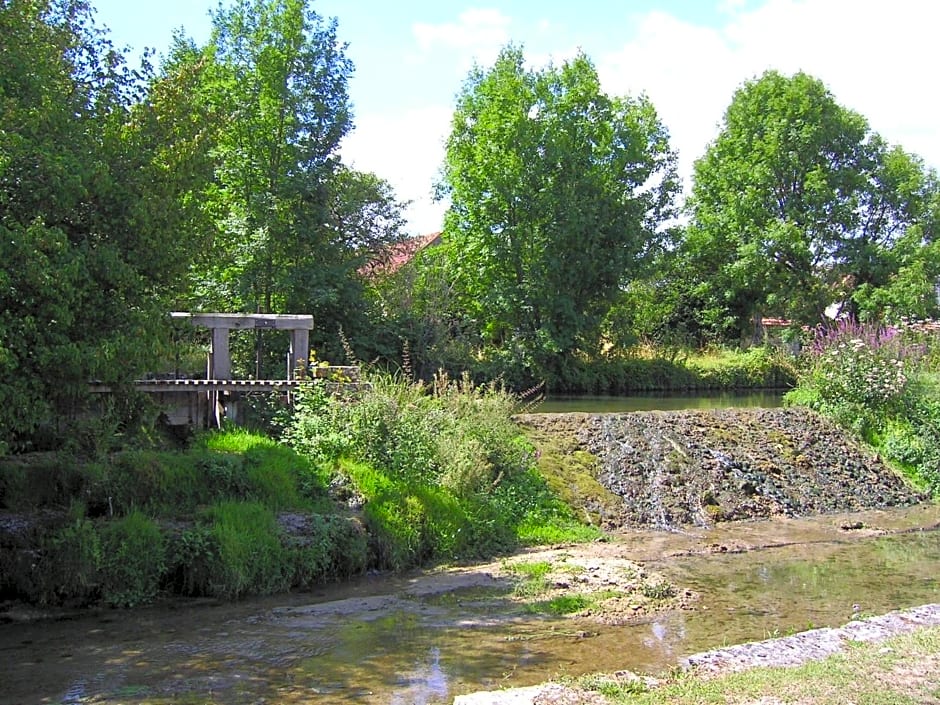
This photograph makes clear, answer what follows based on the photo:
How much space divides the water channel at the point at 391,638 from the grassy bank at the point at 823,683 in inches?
49.0

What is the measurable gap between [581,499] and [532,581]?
3.77 meters

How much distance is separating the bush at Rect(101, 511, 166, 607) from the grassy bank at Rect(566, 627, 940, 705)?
487cm

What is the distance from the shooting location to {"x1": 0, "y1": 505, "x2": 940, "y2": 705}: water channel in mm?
6941

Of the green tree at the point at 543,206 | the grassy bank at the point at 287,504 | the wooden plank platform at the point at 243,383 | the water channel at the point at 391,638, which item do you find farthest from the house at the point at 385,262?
the water channel at the point at 391,638

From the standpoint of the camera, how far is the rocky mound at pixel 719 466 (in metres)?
13.8

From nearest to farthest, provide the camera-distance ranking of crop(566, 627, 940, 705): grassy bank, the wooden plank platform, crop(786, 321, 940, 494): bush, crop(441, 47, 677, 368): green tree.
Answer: crop(566, 627, 940, 705): grassy bank → the wooden plank platform → crop(786, 321, 940, 494): bush → crop(441, 47, 677, 368): green tree

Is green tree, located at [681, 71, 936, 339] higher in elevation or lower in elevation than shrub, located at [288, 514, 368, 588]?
higher

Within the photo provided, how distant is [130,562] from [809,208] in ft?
101

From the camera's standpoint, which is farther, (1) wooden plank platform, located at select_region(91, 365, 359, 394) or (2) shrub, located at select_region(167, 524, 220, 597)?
(1) wooden plank platform, located at select_region(91, 365, 359, 394)

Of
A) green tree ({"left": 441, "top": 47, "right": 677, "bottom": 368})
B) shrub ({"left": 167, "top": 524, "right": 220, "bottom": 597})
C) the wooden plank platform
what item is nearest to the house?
green tree ({"left": 441, "top": 47, "right": 677, "bottom": 368})

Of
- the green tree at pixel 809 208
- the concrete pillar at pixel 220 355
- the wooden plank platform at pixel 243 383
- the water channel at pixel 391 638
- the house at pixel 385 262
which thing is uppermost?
the green tree at pixel 809 208

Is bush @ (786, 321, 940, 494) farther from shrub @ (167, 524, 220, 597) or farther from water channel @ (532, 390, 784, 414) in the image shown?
shrub @ (167, 524, 220, 597)

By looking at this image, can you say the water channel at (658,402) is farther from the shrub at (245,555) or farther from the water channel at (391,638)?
the shrub at (245,555)

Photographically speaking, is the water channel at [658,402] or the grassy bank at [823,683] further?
the water channel at [658,402]
